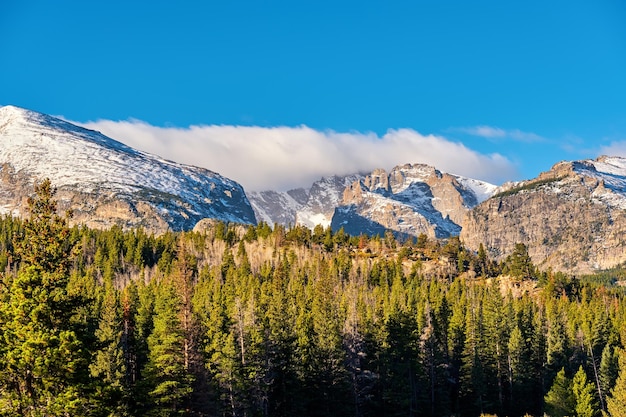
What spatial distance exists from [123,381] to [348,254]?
13806 cm

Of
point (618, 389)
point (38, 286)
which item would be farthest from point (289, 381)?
point (38, 286)

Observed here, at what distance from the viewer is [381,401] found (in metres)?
84.4

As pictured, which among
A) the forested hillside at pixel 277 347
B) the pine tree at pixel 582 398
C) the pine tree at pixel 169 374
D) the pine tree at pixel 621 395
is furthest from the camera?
the pine tree at pixel 582 398

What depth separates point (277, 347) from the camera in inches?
2704

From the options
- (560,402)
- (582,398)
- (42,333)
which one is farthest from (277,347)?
(582,398)

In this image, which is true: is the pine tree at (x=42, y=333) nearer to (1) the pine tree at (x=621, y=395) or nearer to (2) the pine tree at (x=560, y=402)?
(1) the pine tree at (x=621, y=395)

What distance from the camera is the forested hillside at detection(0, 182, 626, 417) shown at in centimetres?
3042

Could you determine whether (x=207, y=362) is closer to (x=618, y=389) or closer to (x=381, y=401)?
(x=381, y=401)

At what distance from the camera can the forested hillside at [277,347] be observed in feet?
99.8

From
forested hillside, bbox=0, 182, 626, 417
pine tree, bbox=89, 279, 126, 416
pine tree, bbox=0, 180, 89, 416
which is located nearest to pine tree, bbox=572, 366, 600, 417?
forested hillside, bbox=0, 182, 626, 417

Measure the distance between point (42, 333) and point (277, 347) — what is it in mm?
41014

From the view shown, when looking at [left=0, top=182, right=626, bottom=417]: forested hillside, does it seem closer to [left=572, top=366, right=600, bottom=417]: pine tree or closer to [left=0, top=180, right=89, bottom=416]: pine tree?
[left=0, top=180, right=89, bottom=416]: pine tree

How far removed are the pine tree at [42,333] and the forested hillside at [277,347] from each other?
0.07 m

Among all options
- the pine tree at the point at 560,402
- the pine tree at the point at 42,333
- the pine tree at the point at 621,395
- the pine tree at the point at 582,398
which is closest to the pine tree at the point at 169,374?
the pine tree at the point at 42,333
